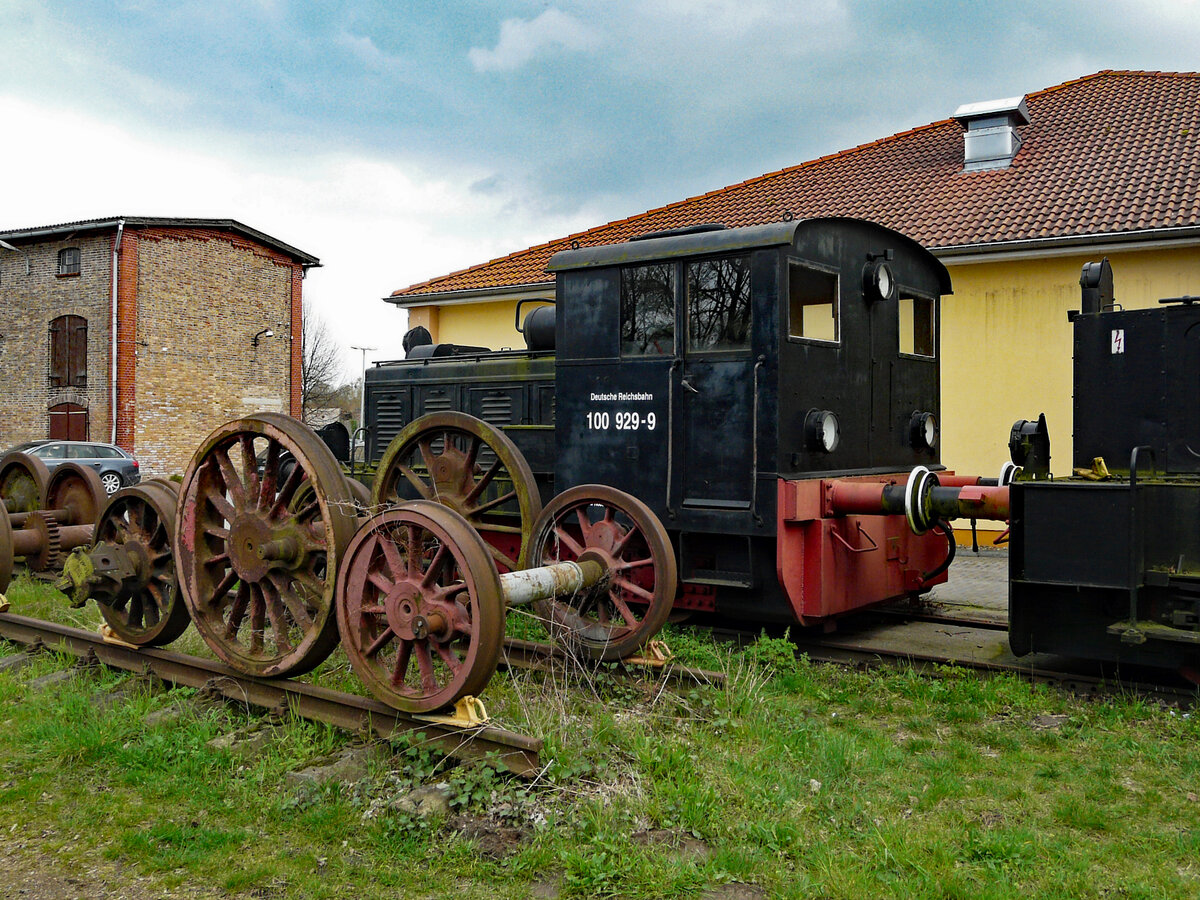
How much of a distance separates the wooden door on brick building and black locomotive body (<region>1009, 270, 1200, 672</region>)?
2691 centimetres

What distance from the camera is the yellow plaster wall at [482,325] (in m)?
18.5

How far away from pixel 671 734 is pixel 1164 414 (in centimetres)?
375

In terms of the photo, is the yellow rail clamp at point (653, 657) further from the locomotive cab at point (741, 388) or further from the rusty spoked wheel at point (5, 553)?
the rusty spoked wheel at point (5, 553)

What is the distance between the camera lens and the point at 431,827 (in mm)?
4070

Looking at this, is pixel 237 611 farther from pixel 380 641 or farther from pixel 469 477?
pixel 469 477

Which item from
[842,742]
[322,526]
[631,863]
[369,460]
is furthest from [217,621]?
[369,460]

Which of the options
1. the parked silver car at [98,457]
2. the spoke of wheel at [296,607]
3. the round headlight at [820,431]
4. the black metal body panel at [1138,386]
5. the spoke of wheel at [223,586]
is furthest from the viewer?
the parked silver car at [98,457]

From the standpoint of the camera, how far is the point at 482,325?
19.0 metres

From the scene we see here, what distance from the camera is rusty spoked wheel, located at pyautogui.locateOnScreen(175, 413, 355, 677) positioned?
17.2 feet

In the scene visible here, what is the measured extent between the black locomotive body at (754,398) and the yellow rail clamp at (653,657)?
3.63ft

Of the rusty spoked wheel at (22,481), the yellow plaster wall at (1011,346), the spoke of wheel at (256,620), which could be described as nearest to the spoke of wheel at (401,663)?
the spoke of wheel at (256,620)

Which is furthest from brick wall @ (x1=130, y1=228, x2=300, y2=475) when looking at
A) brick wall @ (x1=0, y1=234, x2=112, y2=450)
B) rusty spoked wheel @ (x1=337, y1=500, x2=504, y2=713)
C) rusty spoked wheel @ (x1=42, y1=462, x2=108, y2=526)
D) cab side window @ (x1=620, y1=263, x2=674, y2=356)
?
rusty spoked wheel @ (x1=337, y1=500, x2=504, y2=713)

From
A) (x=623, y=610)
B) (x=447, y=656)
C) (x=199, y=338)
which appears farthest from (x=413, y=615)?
(x=199, y=338)

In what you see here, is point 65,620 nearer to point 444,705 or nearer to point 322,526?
point 322,526
